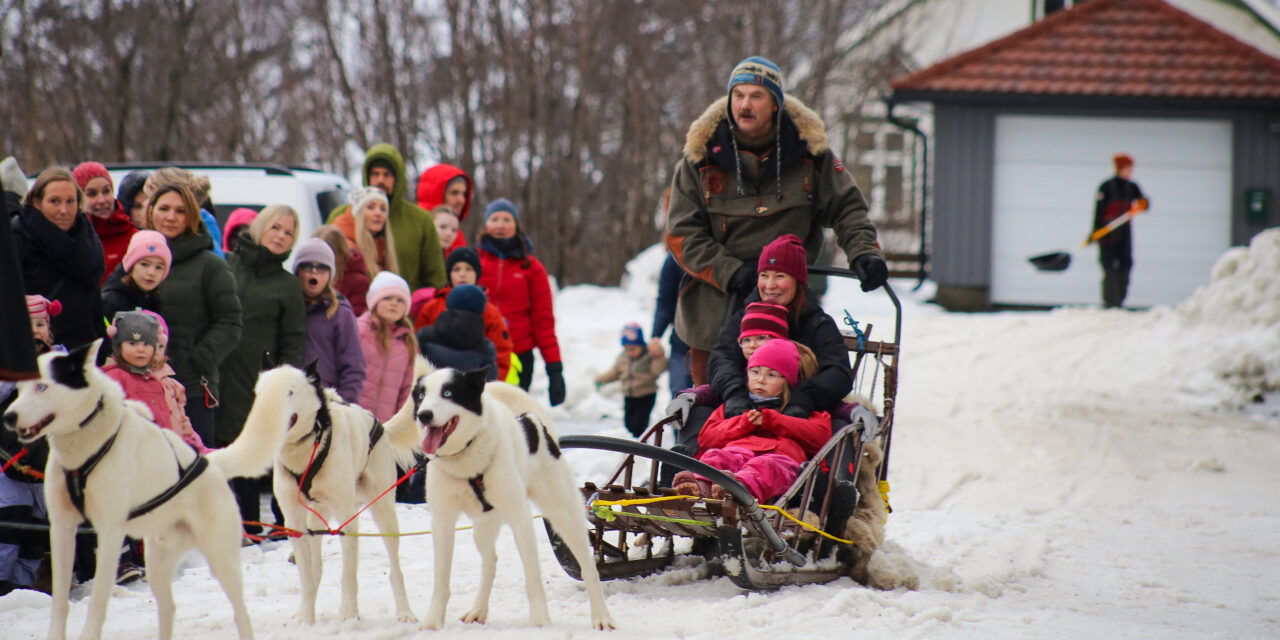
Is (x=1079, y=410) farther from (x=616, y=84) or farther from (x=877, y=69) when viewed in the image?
(x=877, y=69)

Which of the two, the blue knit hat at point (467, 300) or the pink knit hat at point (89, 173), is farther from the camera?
the blue knit hat at point (467, 300)

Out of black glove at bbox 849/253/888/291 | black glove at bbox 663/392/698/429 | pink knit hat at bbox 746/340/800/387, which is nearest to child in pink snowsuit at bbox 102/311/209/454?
black glove at bbox 663/392/698/429

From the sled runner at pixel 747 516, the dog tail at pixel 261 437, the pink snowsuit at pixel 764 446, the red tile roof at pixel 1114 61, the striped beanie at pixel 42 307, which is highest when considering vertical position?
the red tile roof at pixel 1114 61

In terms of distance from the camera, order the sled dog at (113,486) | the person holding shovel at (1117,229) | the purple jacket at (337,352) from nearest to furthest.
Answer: the sled dog at (113,486) → the purple jacket at (337,352) → the person holding shovel at (1117,229)

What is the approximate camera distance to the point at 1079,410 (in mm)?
10562

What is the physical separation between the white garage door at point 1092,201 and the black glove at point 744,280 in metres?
12.8

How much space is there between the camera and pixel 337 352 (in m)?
5.97

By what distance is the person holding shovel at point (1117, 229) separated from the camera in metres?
15.8

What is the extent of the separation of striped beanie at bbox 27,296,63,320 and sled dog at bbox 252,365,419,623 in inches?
52.3

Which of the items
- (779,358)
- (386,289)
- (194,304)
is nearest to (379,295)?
(386,289)

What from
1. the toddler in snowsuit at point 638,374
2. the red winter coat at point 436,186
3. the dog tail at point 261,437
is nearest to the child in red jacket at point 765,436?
the dog tail at point 261,437

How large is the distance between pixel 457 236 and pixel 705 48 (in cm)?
1242

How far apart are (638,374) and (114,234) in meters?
3.86

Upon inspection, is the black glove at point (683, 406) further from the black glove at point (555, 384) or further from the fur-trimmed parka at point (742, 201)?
the black glove at point (555, 384)
